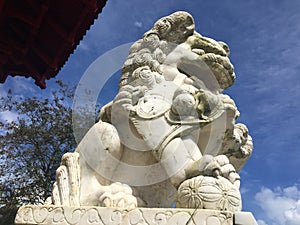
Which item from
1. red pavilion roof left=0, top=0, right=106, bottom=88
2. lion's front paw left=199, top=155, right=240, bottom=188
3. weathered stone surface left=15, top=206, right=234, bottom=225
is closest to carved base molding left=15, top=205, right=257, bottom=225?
weathered stone surface left=15, top=206, right=234, bottom=225

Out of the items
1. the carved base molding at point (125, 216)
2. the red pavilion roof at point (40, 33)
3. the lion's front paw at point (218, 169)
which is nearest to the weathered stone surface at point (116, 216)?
the carved base molding at point (125, 216)

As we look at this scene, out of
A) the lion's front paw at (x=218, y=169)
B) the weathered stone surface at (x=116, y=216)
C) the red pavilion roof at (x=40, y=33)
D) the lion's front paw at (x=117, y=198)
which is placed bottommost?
the weathered stone surface at (x=116, y=216)

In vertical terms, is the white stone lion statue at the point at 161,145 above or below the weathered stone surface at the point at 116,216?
above

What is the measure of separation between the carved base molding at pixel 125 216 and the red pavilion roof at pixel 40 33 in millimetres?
4632

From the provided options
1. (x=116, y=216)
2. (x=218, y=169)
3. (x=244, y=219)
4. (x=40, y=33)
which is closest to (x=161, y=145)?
(x=218, y=169)

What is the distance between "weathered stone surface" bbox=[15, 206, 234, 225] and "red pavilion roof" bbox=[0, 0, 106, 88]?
463 cm

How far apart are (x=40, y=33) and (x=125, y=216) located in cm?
567

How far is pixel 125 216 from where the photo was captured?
140 centimetres

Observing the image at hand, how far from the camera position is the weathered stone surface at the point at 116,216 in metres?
1.31

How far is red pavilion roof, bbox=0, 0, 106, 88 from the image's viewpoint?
18.6 feet

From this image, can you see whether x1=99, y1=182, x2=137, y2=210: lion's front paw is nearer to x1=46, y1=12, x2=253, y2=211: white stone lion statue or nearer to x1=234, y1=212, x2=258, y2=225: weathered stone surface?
x1=46, y1=12, x2=253, y2=211: white stone lion statue

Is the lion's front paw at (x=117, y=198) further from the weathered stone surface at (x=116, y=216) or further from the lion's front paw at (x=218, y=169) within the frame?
the lion's front paw at (x=218, y=169)

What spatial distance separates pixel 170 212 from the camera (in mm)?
1351

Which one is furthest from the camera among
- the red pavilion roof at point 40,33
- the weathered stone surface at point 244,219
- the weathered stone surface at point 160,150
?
the red pavilion roof at point 40,33
